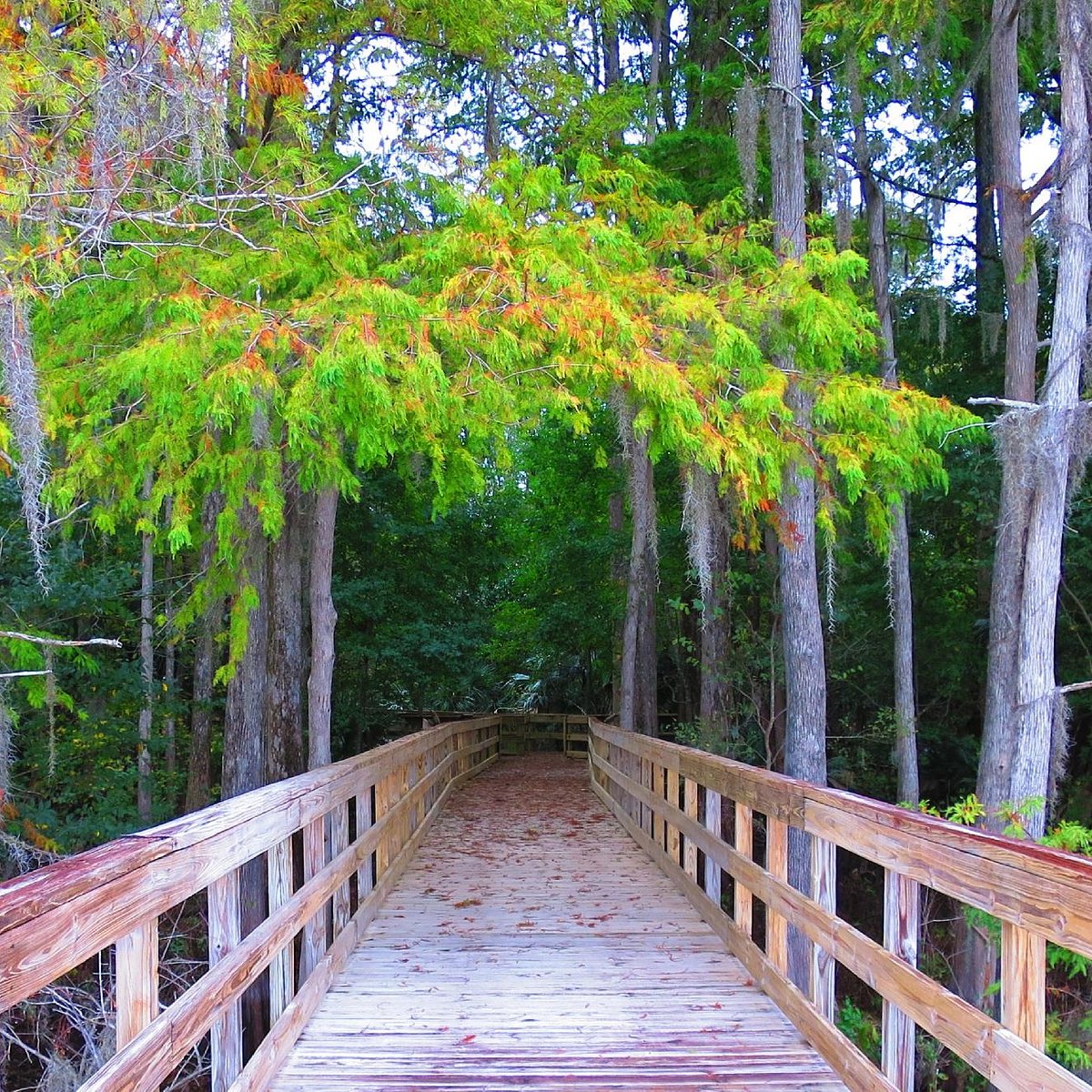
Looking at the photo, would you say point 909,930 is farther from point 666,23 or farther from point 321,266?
point 666,23

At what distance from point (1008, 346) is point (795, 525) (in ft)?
14.3

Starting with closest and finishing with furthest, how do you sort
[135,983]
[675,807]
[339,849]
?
1. [135,983]
2. [339,849]
3. [675,807]

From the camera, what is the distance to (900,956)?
9.81 ft

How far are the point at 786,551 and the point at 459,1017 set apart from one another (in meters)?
6.24

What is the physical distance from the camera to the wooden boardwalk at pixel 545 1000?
346cm

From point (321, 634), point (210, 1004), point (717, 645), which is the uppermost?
point (321, 634)

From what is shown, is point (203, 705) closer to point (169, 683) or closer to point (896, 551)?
point (169, 683)

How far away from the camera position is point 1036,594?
8.98m

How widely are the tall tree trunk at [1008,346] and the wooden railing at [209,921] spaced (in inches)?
288

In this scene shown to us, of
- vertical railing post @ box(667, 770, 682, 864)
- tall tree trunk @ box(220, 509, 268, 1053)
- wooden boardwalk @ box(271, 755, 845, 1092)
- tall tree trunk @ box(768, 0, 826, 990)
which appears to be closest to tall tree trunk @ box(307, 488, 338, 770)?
tall tree trunk @ box(220, 509, 268, 1053)

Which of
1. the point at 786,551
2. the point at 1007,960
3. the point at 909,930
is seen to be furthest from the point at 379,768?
the point at 786,551

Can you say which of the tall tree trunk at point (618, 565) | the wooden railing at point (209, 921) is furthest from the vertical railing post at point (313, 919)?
the tall tree trunk at point (618, 565)

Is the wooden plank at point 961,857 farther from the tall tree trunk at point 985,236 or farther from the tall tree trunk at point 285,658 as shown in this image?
the tall tree trunk at point 985,236

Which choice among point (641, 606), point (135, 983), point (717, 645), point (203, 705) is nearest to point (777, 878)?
point (135, 983)
